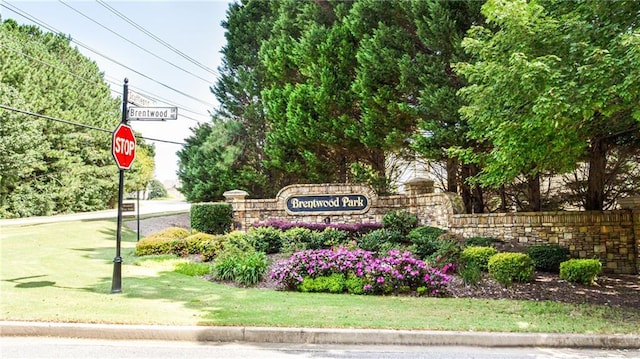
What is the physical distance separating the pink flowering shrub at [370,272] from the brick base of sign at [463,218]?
14.6 ft

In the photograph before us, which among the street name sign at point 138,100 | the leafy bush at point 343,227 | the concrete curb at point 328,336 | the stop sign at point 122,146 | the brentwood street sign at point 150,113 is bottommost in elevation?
the concrete curb at point 328,336

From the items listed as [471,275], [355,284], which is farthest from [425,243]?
[355,284]

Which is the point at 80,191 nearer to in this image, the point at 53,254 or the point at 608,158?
the point at 53,254

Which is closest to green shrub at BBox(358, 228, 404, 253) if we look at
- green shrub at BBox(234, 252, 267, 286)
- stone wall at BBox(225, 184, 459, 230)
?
stone wall at BBox(225, 184, 459, 230)

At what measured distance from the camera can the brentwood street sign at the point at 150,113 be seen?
296 inches

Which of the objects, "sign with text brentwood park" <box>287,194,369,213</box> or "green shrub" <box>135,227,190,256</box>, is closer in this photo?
"green shrub" <box>135,227,190,256</box>

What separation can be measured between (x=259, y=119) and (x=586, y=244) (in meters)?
14.2

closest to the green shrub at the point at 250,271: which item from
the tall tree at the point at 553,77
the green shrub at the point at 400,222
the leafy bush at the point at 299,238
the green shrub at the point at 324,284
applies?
the green shrub at the point at 324,284

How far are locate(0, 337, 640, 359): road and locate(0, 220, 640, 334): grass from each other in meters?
0.37

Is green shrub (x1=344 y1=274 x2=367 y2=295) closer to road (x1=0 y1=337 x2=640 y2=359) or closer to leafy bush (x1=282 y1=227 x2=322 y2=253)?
road (x1=0 y1=337 x2=640 y2=359)

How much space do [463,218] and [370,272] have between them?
547 centimetres

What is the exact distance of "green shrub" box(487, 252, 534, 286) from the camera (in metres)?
7.91

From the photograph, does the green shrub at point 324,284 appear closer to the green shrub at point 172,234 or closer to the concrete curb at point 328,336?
the concrete curb at point 328,336

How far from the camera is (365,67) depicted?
13961 mm
